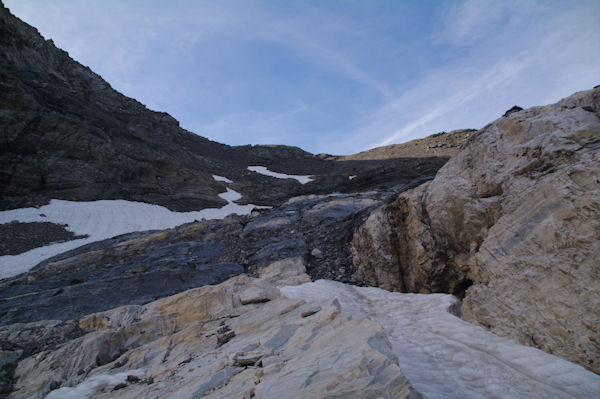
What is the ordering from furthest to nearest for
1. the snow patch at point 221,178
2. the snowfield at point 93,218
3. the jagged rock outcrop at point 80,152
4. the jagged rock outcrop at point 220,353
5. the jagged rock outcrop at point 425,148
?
the jagged rock outcrop at point 425,148, the snow patch at point 221,178, the jagged rock outcrop at point 80,152, the snowfield at point 93,218, the jagged rock outcrop at point 220,353

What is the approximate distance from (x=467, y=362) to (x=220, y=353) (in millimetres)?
3782

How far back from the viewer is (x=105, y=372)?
215 inches

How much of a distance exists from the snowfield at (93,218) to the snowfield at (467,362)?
16907 mm

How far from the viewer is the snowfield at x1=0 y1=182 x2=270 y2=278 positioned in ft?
49.4

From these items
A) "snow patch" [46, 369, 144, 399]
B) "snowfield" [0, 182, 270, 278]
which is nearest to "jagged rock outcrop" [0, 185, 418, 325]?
"snowfield" [0, 182, 270, 278]

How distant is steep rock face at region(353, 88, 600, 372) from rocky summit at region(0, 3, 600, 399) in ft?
0.08

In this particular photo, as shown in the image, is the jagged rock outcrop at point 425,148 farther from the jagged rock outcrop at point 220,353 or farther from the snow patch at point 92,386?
the snow patch at point 92,386

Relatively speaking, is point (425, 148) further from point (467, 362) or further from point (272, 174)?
point (467, 362)

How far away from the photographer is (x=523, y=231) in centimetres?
480

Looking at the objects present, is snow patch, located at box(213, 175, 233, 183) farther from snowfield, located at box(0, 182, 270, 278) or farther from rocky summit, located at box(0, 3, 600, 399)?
rocky summit, located at box(0, 3, 600, 399)

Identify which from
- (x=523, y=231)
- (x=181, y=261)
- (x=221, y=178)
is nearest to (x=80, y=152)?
(x=221, y=178)

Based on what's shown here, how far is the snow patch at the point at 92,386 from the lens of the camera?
4805mm

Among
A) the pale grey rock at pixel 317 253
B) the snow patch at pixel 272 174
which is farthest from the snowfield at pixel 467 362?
the snow patch at pixel 272 174

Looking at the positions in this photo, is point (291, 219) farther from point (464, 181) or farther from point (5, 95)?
point (5, 95)
